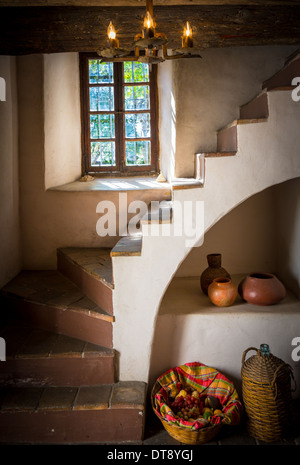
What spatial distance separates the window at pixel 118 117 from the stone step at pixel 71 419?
10.1 feet

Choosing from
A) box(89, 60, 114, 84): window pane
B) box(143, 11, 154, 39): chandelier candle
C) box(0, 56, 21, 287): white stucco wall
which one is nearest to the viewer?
box(143, 11, 154, 39): chandelier candle

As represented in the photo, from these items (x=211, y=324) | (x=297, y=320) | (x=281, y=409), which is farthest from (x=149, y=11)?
(x=281, y=409)

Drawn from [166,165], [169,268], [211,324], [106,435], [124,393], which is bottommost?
[106,435]

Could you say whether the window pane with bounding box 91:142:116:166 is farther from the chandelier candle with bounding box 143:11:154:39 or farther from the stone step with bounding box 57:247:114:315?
the chandelier candle with bounding box 143:11:154:39

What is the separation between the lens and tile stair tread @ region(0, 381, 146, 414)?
3113 mm

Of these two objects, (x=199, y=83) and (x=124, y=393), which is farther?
(x=199, y=83)

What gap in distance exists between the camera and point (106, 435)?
319cm

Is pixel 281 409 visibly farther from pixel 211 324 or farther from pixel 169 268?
pixel 169 268

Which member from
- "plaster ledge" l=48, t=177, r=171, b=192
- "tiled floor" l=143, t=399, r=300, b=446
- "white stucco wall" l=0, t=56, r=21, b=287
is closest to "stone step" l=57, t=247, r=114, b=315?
"white stucco wall" l=0, t=56, r=21, b=287

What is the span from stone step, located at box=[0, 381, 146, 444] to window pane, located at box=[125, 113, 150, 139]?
3384 mm

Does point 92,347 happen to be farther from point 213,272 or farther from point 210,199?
point 210,199

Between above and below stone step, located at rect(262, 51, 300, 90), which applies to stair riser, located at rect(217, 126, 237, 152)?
below

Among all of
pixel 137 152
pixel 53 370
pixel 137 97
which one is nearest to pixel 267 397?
pixel 53 370

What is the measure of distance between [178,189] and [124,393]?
5.57 ft
